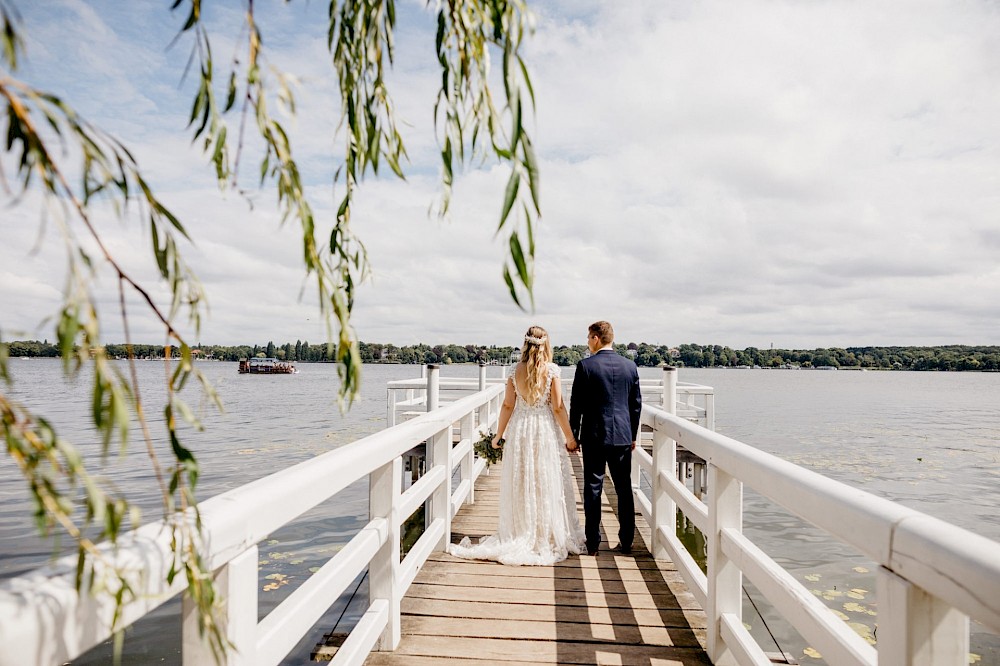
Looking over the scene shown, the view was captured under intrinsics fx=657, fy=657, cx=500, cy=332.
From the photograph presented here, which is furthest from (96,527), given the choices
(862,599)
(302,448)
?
(862,599)

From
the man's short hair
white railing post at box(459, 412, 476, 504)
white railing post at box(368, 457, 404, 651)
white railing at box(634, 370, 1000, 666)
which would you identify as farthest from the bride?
white railing post at box(368, 457, 404, 651)

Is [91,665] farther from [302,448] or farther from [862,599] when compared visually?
[302,448]

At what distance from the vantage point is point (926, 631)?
63.3 inches

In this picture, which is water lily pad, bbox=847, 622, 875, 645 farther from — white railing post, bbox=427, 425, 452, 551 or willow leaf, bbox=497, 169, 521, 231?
willow leaf, bbox=497, 169, 521, 231

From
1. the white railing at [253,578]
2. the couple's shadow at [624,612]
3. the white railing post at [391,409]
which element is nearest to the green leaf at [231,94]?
the white railing at [253,578]

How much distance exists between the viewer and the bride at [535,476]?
212 inches

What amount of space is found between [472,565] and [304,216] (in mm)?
4460

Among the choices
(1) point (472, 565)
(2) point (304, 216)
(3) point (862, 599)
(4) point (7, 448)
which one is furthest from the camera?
(3) point (862, 599)

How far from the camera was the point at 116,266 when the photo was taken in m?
0.93

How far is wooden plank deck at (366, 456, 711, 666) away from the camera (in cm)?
356

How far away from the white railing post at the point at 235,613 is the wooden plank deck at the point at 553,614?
165 centimetres

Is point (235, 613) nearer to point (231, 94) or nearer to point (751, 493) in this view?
point (231, 94)

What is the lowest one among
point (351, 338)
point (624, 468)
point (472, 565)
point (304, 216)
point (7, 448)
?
point (472, 565)

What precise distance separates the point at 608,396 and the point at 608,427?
0.85ft
